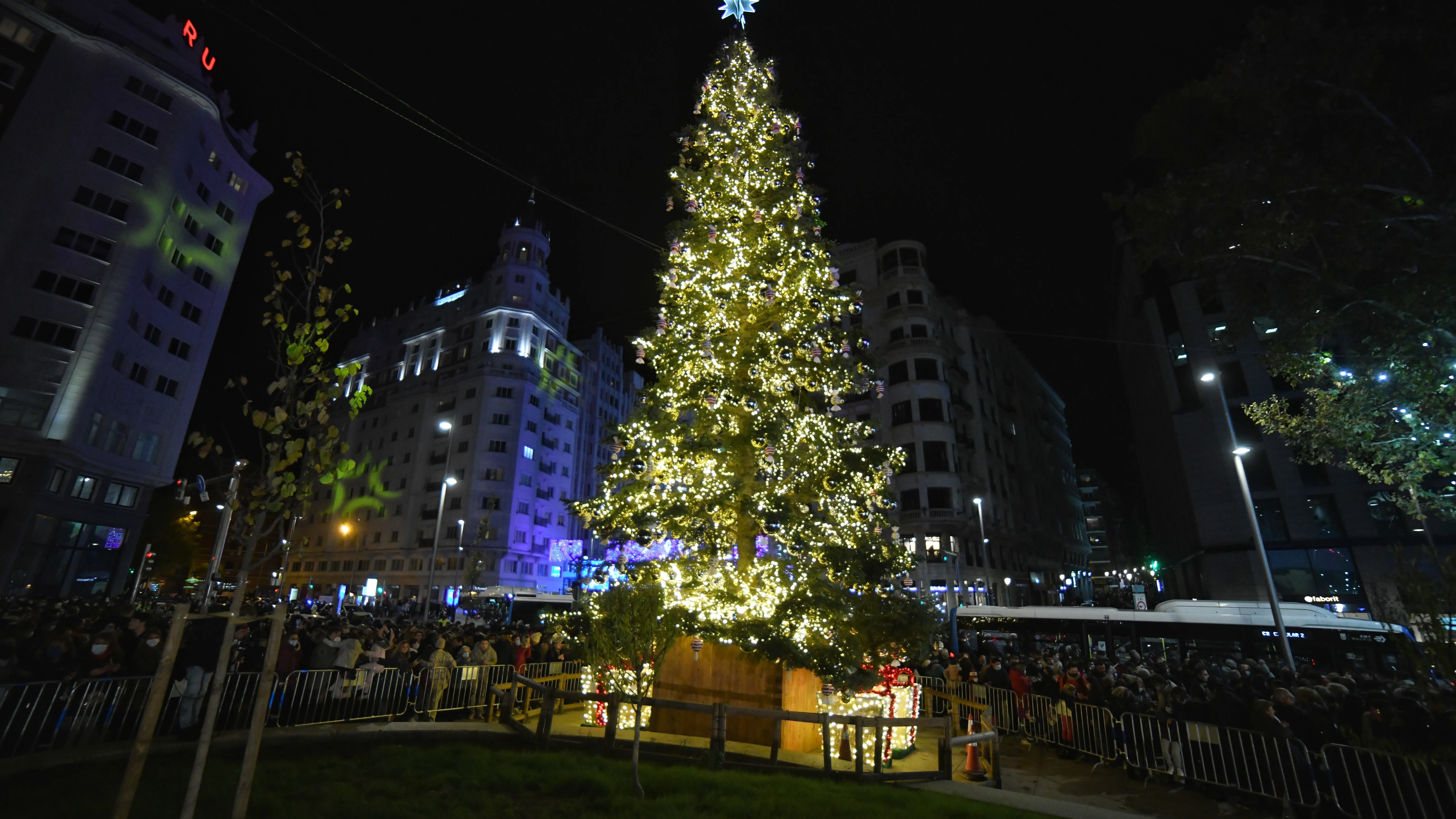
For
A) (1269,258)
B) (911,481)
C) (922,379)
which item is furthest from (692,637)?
(922,379)

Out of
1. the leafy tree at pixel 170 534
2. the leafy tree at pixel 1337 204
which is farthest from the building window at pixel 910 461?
the leafy tree at pixel 170 534

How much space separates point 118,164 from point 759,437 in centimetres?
4763

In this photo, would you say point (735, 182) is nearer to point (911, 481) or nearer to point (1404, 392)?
point (1404, 392)

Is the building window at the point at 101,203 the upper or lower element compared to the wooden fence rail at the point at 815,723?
upper

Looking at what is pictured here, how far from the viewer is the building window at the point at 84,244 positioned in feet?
114

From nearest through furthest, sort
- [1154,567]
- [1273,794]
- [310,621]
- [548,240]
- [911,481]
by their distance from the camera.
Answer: [1273,794] → [310,621] → [911,481] → [1154,567] → [548,240]

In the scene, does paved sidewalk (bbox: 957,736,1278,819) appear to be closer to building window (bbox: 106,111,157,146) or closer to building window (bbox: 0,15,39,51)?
building window (bbox: 106,111,157,146)

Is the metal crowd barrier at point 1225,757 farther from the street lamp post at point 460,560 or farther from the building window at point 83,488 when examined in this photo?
the street lamp post at point 460,560

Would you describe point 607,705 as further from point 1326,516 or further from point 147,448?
point 1326,516

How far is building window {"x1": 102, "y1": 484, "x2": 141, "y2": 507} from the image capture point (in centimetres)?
3747

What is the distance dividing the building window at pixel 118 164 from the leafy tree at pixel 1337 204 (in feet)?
171

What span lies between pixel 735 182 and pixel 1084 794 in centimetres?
1356

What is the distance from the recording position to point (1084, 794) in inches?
406

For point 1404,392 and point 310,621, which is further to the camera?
point 310,621
